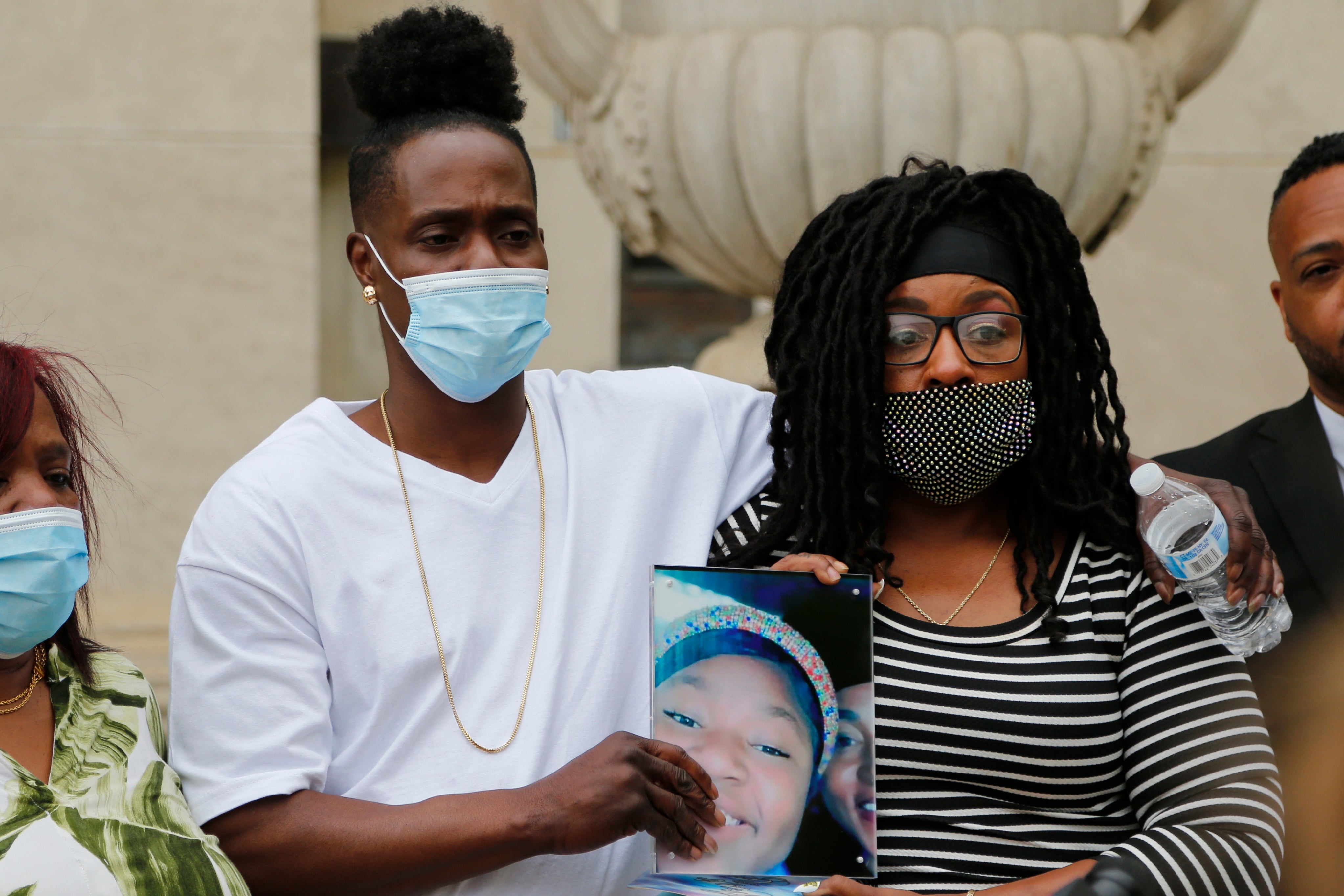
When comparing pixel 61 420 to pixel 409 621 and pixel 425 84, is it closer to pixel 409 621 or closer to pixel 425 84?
pixel 409 621

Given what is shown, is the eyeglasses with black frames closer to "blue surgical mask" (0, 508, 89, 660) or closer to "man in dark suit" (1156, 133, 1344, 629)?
"man in dark suit" (1156, 133, 1344, 629)

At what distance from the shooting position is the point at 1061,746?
2412 millimetres

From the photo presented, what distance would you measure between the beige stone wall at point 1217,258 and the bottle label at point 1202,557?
4585 millimetres

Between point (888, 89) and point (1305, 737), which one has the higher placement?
point (888, 89)

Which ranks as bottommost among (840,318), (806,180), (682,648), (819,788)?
(819,788)

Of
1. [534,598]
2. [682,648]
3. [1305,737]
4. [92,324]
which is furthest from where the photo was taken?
[92,324]

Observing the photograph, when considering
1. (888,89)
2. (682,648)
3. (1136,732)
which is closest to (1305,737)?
(1136,732)

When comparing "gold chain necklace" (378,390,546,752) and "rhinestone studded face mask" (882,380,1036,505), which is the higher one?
"rhinestone studded face mask" (882,380,1036,505)

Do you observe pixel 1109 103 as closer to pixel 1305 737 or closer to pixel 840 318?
pixel 840 318

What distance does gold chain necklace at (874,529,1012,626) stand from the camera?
101 inches

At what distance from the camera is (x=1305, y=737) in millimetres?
1564

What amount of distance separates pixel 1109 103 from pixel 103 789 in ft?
11.1

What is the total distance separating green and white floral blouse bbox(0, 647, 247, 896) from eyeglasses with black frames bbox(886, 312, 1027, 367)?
138cm

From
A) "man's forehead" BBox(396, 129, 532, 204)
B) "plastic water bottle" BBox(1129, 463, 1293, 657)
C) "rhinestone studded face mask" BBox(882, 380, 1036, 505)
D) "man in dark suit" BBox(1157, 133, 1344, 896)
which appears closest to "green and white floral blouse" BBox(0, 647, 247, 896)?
"man's forehead" BBox(396, 129, 532, 204)
